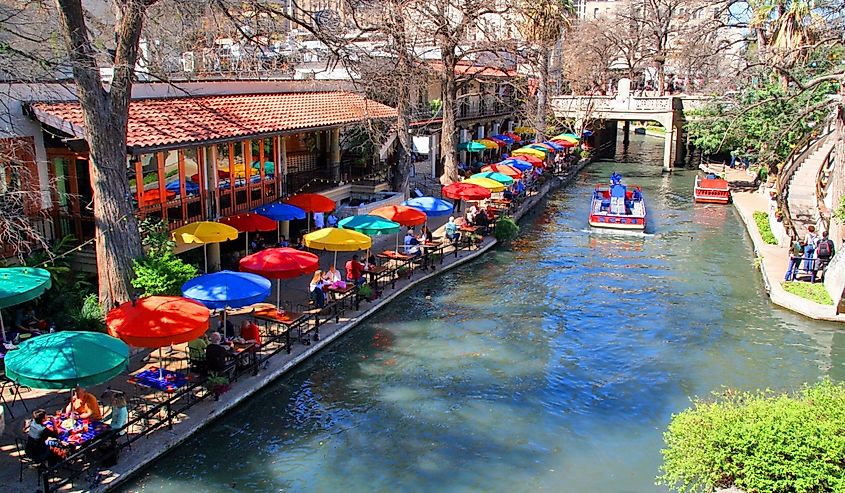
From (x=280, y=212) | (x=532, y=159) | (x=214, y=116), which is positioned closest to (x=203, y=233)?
(x=280, y=212)

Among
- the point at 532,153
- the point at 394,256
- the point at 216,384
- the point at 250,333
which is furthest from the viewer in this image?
the point at 532,153

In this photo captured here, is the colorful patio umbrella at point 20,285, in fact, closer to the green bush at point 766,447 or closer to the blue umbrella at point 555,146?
the green bush at point 766,447

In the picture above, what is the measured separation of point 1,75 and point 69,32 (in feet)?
18.3

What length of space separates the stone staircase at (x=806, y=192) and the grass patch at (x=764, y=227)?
926mm

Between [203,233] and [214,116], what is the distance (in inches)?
198

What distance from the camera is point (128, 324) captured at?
12.9m

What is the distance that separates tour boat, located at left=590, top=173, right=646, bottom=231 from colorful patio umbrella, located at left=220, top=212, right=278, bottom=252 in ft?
54.8

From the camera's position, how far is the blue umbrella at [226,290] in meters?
14.8

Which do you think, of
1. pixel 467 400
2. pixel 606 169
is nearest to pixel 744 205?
pixel 606 169

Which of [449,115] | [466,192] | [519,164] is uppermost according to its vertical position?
[449,115]

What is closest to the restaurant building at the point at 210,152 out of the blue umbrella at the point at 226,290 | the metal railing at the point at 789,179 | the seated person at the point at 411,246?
the blue umbrella at the point at 226,290

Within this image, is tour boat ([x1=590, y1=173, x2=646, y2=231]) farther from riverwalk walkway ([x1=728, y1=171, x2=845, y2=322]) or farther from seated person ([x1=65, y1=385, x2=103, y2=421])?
seated person ([x1=65, y1=385, x2=103, y2=421])

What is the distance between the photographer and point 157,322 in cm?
1284

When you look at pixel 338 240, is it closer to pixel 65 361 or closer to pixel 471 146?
pixel 65 361
